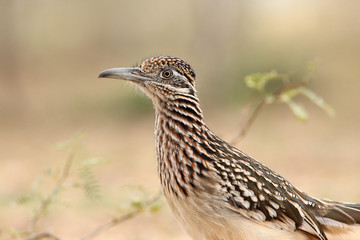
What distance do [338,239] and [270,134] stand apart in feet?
34.5

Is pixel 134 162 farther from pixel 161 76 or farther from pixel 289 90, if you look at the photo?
pixel 161 76

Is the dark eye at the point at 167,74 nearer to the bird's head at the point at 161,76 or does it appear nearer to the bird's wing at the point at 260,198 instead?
the bird's head at the point at 161,76

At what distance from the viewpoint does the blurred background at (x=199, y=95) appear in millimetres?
9875

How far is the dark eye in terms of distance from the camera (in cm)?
466

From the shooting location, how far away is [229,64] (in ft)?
69.8

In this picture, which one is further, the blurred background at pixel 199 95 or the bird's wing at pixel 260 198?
the blurred background at pixel 199 95

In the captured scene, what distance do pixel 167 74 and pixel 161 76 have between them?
0.06 m

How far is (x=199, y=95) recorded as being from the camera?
61.0 feet

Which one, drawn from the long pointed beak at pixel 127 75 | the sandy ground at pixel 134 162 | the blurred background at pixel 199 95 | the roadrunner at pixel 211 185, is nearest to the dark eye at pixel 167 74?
the roadrunner at pixel 211 185

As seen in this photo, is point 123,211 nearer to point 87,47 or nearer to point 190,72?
point 190,72

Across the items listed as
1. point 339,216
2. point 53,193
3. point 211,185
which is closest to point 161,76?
point 211,185

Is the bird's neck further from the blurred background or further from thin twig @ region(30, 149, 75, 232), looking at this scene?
thin twig @ region(30, 149, 75, 232)

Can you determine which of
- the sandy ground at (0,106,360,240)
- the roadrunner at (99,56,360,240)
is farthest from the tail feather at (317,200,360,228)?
the sandy ground at (0,106,360,240)

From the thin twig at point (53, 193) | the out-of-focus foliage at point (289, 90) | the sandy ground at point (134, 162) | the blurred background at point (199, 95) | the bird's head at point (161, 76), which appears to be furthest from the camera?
the blurred background at point (199, 95)
